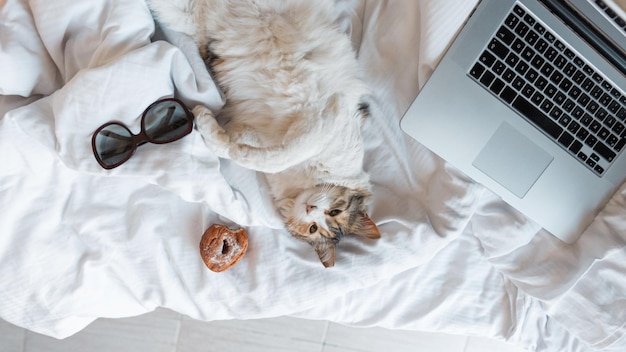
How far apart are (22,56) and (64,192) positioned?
0.37 meters

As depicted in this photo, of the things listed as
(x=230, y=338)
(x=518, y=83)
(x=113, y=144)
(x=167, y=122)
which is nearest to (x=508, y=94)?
(x=518, y=83)

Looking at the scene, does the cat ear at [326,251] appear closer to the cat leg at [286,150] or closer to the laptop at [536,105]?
the cat leg at [286,150]

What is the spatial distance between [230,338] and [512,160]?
1093mm

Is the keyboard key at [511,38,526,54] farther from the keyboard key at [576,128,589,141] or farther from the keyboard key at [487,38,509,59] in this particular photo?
the keyboard key at [576,128,589,141]

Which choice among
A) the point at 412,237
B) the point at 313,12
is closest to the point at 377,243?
the point at 412,237

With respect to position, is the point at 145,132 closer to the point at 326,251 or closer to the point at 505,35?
the point at 326,251

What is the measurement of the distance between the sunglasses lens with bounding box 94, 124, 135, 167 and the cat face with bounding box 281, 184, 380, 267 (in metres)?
0.44

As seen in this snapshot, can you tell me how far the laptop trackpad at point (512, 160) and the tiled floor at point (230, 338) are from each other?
0.74 m

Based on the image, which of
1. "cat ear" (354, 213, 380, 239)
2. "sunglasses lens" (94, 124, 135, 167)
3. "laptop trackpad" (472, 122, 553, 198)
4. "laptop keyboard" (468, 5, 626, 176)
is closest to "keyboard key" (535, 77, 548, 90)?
"laptop keyboard" (468, 5, 626, 176)

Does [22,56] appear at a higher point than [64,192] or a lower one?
higher

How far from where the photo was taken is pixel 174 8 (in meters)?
1.19

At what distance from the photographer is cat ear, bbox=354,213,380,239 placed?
1.28 meters

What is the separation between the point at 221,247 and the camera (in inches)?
52.2

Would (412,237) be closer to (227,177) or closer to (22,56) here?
(227,177)
